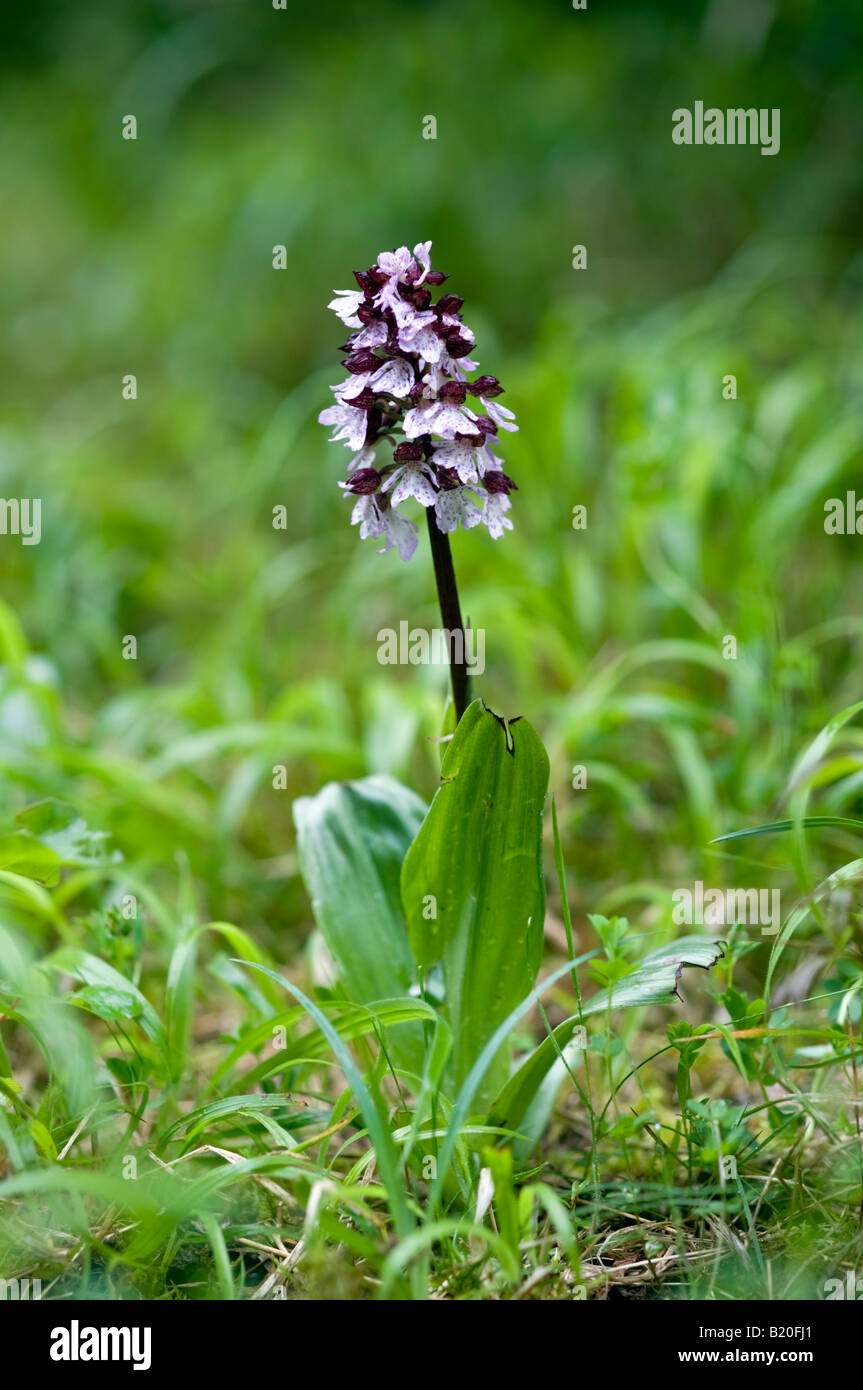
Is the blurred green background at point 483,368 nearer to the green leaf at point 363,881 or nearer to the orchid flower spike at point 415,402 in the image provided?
the green leaf at point 363,881

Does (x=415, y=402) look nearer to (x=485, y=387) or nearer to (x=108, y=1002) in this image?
(x=485, y=387)

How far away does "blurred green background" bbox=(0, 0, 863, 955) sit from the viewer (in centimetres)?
307

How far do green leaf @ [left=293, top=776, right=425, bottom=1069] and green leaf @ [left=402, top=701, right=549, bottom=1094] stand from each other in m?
0.17

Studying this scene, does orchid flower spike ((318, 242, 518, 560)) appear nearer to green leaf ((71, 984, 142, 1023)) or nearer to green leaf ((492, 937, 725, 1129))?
green leaf ((492, 937, 725, 1129))

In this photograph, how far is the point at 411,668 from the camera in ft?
13.3

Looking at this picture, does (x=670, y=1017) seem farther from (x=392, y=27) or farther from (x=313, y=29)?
(x=313, y=29)

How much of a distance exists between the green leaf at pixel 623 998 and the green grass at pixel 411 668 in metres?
0.06

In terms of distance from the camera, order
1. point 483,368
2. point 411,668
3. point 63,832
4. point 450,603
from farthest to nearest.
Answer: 1. point 483,368
2. point 411,668
3. point 63,832
4. point 450,603

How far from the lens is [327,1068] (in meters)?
2.34

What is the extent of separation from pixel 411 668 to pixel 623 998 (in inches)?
94.3

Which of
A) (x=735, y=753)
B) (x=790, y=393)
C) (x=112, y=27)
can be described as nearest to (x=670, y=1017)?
(x=735, y=753)

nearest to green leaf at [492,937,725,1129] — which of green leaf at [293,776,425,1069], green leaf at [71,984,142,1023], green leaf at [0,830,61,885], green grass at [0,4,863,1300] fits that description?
green grass at [0,4,863,1300]

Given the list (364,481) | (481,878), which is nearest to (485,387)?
(364,481)

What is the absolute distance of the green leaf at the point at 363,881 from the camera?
2.08m
